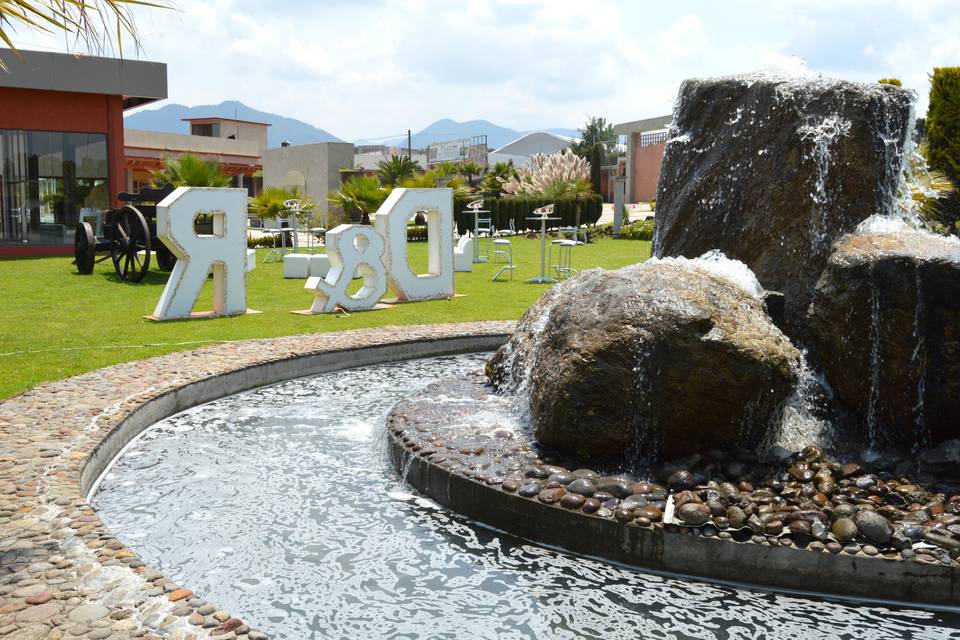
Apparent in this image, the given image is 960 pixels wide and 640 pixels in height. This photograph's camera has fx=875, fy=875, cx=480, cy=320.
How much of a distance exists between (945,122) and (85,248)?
18.7 m

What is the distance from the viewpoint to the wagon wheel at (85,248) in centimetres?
1789

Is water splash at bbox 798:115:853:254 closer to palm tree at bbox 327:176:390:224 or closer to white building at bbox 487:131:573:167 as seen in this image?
palm tree at bbox 327:176:390:224

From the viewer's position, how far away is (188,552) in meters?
4.53

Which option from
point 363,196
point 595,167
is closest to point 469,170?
point 595,167

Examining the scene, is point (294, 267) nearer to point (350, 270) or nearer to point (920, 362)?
point (350, 270)

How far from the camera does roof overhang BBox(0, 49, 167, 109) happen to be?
76.1 ft

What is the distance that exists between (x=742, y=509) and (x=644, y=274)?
5.73ft

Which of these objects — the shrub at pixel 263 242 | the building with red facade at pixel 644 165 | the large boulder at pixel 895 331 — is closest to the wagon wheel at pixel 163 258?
the shrub at pixel 263 242

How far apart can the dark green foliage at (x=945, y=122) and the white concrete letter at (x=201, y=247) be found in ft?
50.6

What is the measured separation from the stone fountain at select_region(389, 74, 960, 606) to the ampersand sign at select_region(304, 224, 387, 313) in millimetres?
6155

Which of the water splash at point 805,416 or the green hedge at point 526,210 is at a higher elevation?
the green hedge at point 526,210

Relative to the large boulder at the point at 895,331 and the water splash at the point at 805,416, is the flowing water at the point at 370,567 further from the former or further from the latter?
the large boulder at the point at 895,331

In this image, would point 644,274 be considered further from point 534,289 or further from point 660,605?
point 534,289

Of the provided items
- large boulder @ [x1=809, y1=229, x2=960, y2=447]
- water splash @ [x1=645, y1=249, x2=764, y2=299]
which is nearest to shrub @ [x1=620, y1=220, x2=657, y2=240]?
water splash @ [x1=645, y1=249, x2=764, y2=299]
